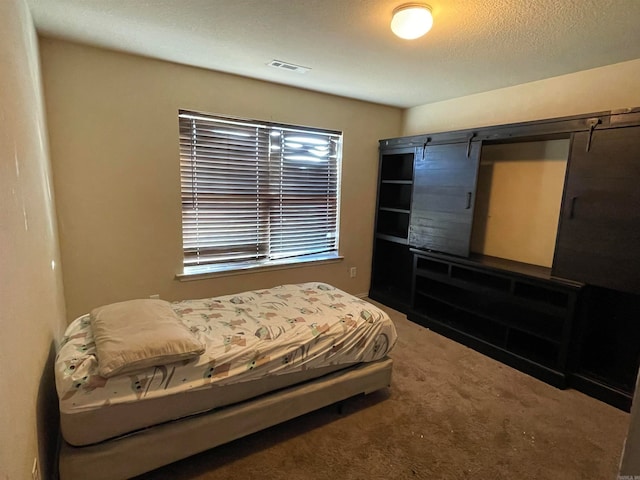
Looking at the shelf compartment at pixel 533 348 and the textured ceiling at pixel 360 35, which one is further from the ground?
the textured ceiling at pixel 360 35

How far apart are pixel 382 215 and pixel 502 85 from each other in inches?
71.2

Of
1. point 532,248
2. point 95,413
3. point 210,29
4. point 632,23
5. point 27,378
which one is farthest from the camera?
point 532,248

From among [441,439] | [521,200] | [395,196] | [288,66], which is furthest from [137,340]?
[395,196]

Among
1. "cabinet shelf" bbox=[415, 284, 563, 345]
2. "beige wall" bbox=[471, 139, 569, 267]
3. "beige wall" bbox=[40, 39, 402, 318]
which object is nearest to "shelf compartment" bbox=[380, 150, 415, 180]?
"beige wall" bbox=[471, 139, 569, 267]

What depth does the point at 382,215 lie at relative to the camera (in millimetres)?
4195

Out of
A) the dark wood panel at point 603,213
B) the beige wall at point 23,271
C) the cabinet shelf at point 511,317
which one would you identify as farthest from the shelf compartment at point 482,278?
the beige wall at point 23,271

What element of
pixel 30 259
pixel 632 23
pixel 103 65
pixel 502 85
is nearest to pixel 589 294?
pixel 632 23

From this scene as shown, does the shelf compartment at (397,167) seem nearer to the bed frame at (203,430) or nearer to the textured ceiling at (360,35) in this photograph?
the textured ceiling at (360,35)

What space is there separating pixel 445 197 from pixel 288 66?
6.12 feet

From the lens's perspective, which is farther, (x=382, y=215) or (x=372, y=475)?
(x=382, y=215)

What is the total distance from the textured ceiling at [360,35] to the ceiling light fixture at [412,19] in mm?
50

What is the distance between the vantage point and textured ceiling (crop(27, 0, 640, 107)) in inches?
71.7

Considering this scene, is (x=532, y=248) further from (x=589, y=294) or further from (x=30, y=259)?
(x=30, y=259)

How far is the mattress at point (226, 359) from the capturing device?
144cm
